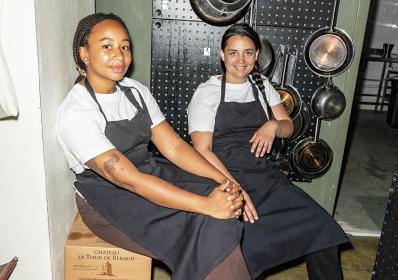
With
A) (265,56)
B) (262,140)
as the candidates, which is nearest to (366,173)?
(265,56)

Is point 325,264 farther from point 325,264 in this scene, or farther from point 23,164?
point 23,164

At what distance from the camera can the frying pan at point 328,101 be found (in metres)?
2.87

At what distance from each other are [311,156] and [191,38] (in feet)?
4.16

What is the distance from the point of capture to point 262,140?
2.28m

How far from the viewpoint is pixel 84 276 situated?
180 centimetres

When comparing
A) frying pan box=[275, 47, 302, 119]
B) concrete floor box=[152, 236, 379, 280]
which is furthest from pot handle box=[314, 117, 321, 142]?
concrete floor box=[152, 236, 379, 280]

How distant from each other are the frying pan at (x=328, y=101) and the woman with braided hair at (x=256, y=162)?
0.55m

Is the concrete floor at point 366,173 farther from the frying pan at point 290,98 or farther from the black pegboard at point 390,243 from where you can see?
the black pegboard at point 390,243

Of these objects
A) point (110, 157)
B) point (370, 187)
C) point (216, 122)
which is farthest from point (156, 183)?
point (370, 187)

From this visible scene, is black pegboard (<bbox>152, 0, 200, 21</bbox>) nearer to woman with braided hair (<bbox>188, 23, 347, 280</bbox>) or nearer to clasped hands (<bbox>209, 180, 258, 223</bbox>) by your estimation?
Result: woman with braided hair (<bbox>188, 23, 347, 280</bbox>)

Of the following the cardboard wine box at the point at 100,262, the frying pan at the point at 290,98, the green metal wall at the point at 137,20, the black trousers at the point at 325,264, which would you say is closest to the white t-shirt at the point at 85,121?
the cardboard wine box at the point at 100,262

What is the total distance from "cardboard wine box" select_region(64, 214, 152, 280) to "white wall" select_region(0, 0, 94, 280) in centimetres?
9

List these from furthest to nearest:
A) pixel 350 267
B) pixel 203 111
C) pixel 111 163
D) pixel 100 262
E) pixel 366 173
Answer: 1. pixel 366 173
2. pixel 350 267
3. pixel 203 111
4. pixel 100 262
5. pixel 111 163

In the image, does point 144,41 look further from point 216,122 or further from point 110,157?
point 110,157
